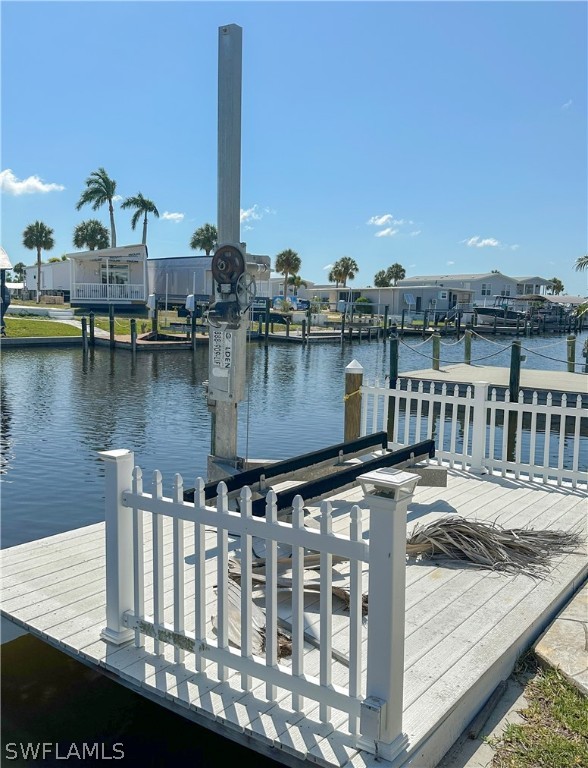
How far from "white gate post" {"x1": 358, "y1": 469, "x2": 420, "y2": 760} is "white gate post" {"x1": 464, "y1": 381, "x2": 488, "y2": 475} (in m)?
4.75

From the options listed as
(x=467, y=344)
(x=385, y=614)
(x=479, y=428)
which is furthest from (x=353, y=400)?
(x=467, y=344)

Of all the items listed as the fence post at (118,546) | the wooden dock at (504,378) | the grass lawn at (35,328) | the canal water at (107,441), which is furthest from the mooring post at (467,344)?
the fence post at (118,546)

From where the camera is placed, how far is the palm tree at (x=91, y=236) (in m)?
70.6

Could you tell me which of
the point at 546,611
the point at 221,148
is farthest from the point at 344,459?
the point at 221,148

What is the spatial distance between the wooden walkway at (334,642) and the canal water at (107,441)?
570mm

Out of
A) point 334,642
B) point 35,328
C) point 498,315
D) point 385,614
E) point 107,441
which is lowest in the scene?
point 107,441

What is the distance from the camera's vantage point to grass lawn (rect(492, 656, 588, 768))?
2.84m

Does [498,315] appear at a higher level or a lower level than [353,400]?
higher

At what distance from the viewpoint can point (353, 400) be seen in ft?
26.4

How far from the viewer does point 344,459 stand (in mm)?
6418

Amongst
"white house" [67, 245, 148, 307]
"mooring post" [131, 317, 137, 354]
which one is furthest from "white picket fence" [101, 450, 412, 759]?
"white house" [67, 245, 148, 307]

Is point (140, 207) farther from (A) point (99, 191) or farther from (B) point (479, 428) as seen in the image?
(B) point (479, 428)

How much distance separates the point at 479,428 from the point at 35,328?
31045 millimetres

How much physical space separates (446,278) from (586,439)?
2645 inches
